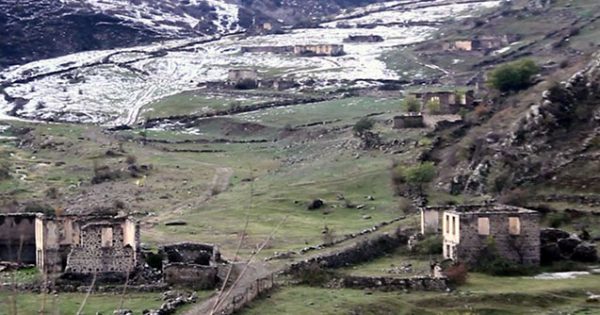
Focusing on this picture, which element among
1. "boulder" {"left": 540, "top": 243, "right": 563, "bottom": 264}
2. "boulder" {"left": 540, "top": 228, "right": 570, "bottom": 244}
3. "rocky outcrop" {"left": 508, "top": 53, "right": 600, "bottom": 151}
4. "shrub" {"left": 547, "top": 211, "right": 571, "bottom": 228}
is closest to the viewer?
"boulder" {"left": 540, "top": 243, "right": 563, "bottom": 264}

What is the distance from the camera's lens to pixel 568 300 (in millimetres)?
39125

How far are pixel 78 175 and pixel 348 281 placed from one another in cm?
4067

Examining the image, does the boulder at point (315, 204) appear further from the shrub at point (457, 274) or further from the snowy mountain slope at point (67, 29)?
the snowy mountain slope at point (67, 29)

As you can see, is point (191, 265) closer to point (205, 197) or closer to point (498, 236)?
point (498, 236)

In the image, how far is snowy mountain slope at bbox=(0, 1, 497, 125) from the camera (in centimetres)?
12875

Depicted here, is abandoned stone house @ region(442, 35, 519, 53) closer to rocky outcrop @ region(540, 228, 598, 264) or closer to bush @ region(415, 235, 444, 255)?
bush @ region(415, 235, 444, 255)

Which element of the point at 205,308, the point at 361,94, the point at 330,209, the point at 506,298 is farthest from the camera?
the point at 361,94

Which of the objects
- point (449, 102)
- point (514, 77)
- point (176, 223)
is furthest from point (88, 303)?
point (449, 102)

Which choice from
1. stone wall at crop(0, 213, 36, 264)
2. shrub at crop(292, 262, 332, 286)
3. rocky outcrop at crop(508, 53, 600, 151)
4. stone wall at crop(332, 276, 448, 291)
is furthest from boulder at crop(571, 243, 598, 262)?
stone wall at crop(0, 213, 36, 264)

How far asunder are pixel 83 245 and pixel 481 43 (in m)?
105

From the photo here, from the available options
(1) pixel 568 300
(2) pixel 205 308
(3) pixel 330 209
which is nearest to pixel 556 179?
(3) pixel 330 209

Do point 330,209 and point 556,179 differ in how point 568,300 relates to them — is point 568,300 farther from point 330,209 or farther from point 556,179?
point 330,209

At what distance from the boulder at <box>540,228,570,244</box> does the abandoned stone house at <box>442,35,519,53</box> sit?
307ft

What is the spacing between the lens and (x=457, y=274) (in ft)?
138
